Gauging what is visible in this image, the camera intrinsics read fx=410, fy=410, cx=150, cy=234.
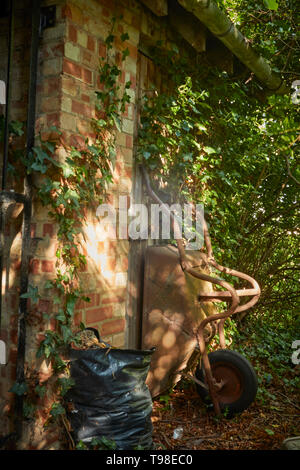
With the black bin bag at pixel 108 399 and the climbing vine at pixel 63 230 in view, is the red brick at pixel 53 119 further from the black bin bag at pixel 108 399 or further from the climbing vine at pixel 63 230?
the black bin bag at pixel 108 399

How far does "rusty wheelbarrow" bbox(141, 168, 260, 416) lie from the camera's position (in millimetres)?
3098

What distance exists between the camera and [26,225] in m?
2.39

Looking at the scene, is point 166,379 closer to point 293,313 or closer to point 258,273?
point 258,273

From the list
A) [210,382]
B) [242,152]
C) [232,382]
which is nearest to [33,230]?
[210,382]

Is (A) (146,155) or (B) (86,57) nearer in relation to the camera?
(B) (86,57)

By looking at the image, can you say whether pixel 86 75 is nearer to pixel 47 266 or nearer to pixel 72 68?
pixel 72 68

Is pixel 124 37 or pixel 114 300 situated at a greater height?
pixel 124 37

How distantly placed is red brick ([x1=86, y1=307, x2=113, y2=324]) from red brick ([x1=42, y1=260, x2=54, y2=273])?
409 millimetres

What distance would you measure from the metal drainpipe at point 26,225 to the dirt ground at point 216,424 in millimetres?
958

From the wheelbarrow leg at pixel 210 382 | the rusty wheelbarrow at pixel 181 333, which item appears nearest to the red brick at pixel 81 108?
the rusty wheelbarrow at pixel 181 333

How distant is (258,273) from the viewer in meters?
5.55

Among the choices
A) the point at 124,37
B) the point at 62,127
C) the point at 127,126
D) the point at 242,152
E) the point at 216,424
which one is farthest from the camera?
the point at 242,152

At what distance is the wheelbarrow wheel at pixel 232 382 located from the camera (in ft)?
10.1

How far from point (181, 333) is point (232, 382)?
532 millimetres
